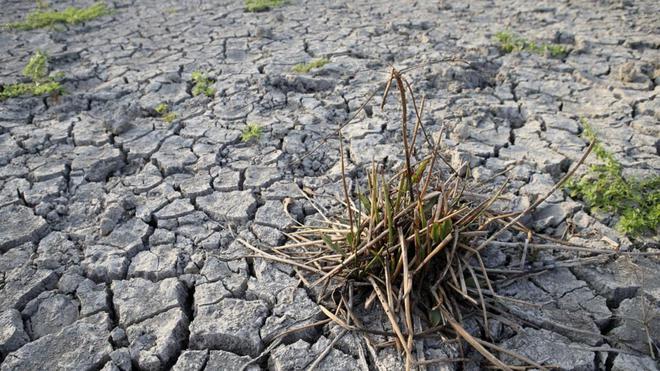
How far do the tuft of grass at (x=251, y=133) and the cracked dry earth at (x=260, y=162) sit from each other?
0.09 meters

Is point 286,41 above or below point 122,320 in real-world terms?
above

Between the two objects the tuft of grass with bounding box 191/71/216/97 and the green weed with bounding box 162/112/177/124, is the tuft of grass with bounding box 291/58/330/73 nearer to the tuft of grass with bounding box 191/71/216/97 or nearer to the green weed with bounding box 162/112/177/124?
the tuft of grass with bounding box 191/71/216/97

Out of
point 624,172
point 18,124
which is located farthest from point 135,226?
point 624,172

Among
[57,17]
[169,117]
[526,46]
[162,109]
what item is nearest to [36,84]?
[162,109]

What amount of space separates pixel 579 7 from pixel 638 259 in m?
3.95

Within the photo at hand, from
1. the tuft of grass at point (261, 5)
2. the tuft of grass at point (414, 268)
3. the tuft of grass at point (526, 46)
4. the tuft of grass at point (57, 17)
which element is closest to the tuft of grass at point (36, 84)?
the tuft of grass at point (57, 17)

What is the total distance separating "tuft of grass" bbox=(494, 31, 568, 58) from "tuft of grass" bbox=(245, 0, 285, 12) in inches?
99.8

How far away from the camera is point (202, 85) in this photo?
3.82 metres

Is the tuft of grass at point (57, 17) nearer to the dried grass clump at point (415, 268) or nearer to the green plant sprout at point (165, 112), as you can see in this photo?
the green plant sprout at point (165, 112)

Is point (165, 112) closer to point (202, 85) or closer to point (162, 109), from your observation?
point (162, 109)

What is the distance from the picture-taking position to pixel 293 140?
10.3ft

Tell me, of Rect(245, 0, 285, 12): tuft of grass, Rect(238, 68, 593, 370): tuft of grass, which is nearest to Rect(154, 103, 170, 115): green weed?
Rect(238, 68, 593, 370): tuft of grass

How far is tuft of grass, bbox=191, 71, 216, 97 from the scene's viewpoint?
12.3 feet

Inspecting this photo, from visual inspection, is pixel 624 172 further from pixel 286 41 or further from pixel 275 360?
pixel 286 41
